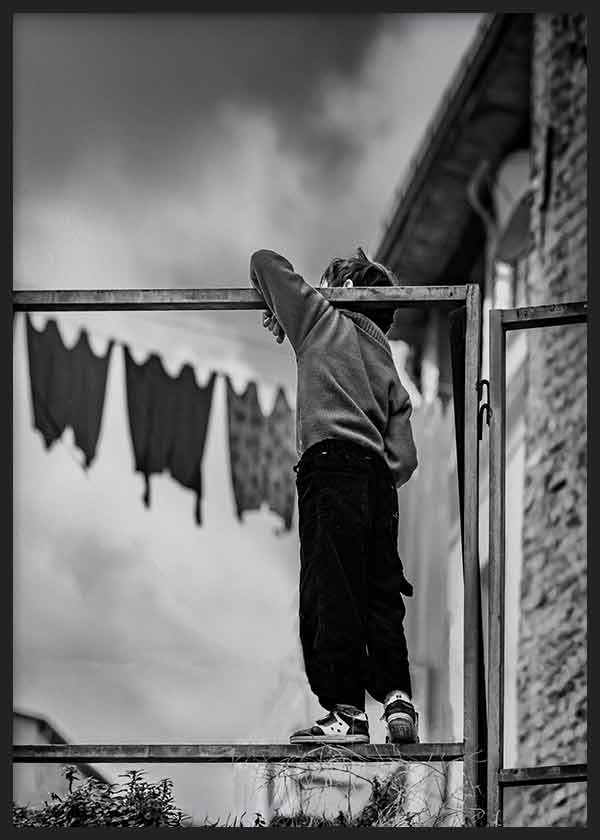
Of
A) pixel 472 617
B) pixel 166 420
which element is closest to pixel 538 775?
pixel 472 617

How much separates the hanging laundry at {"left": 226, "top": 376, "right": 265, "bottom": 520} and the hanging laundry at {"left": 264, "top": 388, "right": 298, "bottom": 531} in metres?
0.05

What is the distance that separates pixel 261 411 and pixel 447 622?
3.15m

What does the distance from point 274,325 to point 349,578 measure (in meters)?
0.78

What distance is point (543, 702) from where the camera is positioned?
12.3 m

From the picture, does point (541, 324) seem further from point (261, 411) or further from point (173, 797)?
point (261, 411)

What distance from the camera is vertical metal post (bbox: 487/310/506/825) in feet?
20.1

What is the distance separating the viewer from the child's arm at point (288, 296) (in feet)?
21.3

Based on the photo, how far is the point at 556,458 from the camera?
12.4m

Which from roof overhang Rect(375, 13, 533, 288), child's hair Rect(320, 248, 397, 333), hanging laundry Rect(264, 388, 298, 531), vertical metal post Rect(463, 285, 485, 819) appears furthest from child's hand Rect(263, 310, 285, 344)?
hanging laundry Rect(264, 388, 298, 531)

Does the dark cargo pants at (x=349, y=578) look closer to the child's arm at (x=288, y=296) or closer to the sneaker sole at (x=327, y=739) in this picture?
the sneaker sole at (x=327, y=739)

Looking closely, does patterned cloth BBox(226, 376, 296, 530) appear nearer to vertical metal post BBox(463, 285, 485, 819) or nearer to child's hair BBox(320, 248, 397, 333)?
child's hair BBox(320, 248, 397, 333)

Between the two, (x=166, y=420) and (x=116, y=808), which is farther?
(x=166, y=420)

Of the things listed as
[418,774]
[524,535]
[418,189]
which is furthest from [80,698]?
[418,774]

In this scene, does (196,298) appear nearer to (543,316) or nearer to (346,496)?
(346,496)
